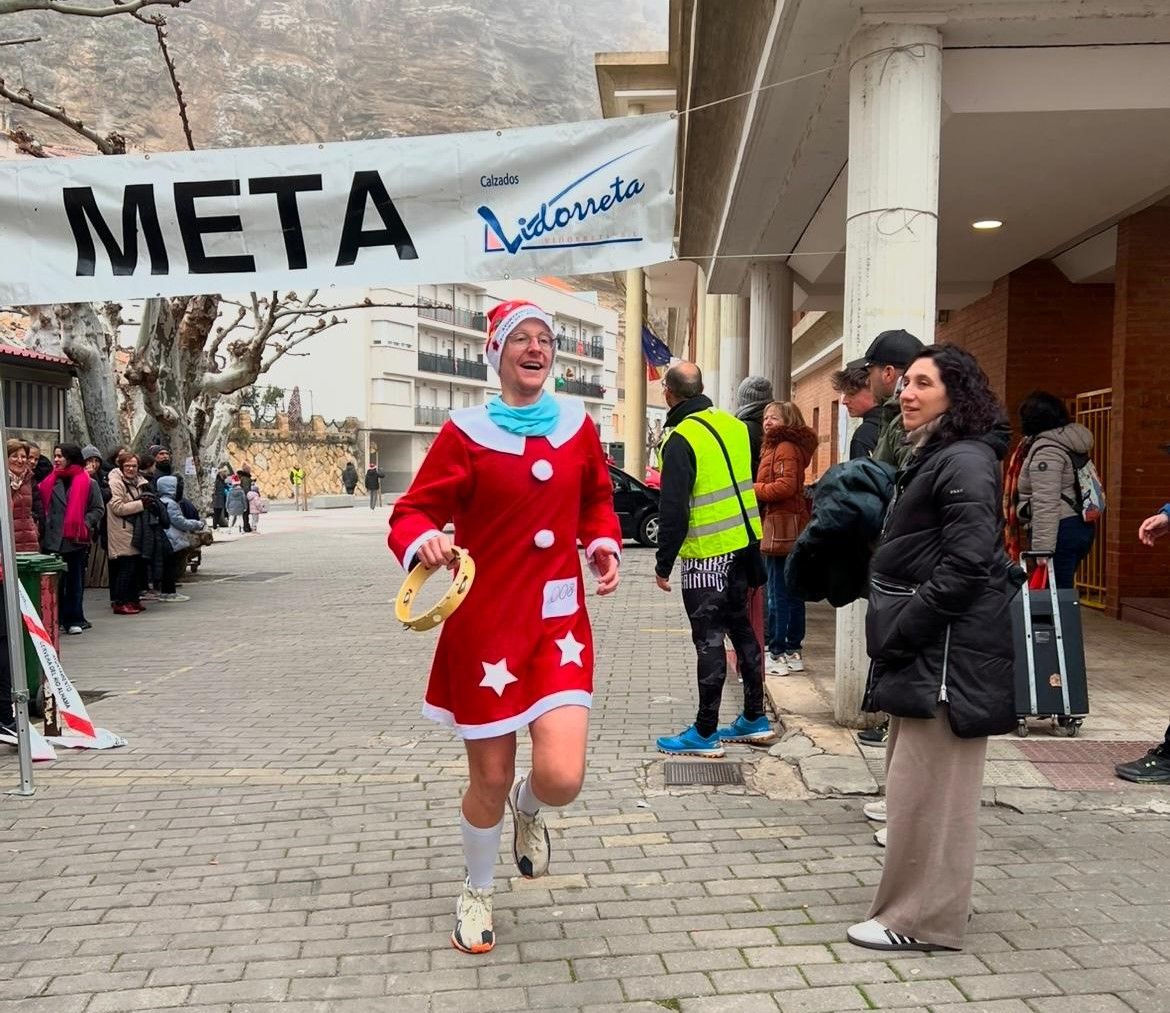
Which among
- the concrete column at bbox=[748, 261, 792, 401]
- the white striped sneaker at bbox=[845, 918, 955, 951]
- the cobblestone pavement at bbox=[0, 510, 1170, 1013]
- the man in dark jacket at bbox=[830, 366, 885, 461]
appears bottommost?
the cobblestone pavement at bbox=[0, 510, 1170, 1013]

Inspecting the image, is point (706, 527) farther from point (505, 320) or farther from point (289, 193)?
point (289, 193)

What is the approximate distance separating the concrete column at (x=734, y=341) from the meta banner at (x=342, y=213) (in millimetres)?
10714

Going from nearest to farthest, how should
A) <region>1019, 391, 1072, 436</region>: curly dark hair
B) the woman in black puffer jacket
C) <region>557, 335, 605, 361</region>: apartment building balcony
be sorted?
the woman in black puffer jacket → <region>1019, 391, 1072, 436</region>: curly dark hair → <region>557, 335, 605, 361</region>: apartment building balcony

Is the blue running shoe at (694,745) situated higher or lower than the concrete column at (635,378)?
lower

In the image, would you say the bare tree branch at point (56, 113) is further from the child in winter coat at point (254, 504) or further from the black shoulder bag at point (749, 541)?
the child in winter coat at point (254, 504)

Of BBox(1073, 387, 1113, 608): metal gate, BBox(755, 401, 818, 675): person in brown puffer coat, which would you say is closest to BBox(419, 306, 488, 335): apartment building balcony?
BBox(1073, 387, 1113, 608): metal gate

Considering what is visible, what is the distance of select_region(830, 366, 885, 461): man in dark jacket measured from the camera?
5078 millimetres

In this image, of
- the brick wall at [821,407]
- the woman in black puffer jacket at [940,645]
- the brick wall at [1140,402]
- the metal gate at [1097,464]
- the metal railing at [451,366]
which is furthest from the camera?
the metal railing at [451,366]

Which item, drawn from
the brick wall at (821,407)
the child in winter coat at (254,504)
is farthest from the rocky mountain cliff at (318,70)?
the brick wall at (821,407)

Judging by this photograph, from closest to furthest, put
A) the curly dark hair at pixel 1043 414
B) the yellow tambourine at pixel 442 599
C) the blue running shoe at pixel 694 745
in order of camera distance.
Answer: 1. the yellow tambourine at pixel 442 599
2. the blue running shoe at pixel 694 745
3. the curly dark hair at pixel 1043 414

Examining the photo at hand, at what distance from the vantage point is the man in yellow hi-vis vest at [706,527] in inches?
207

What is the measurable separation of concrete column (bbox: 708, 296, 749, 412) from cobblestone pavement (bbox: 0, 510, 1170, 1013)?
1039 cm

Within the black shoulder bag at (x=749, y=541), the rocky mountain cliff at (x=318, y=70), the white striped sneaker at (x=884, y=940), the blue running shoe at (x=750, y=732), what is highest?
the rocky mountain cliff at (x=318, y=70)

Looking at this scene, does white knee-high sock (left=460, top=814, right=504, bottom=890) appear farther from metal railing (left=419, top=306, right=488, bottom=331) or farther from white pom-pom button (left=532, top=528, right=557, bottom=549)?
metal railing (left=419, top=306, right=488, bottom=331)
